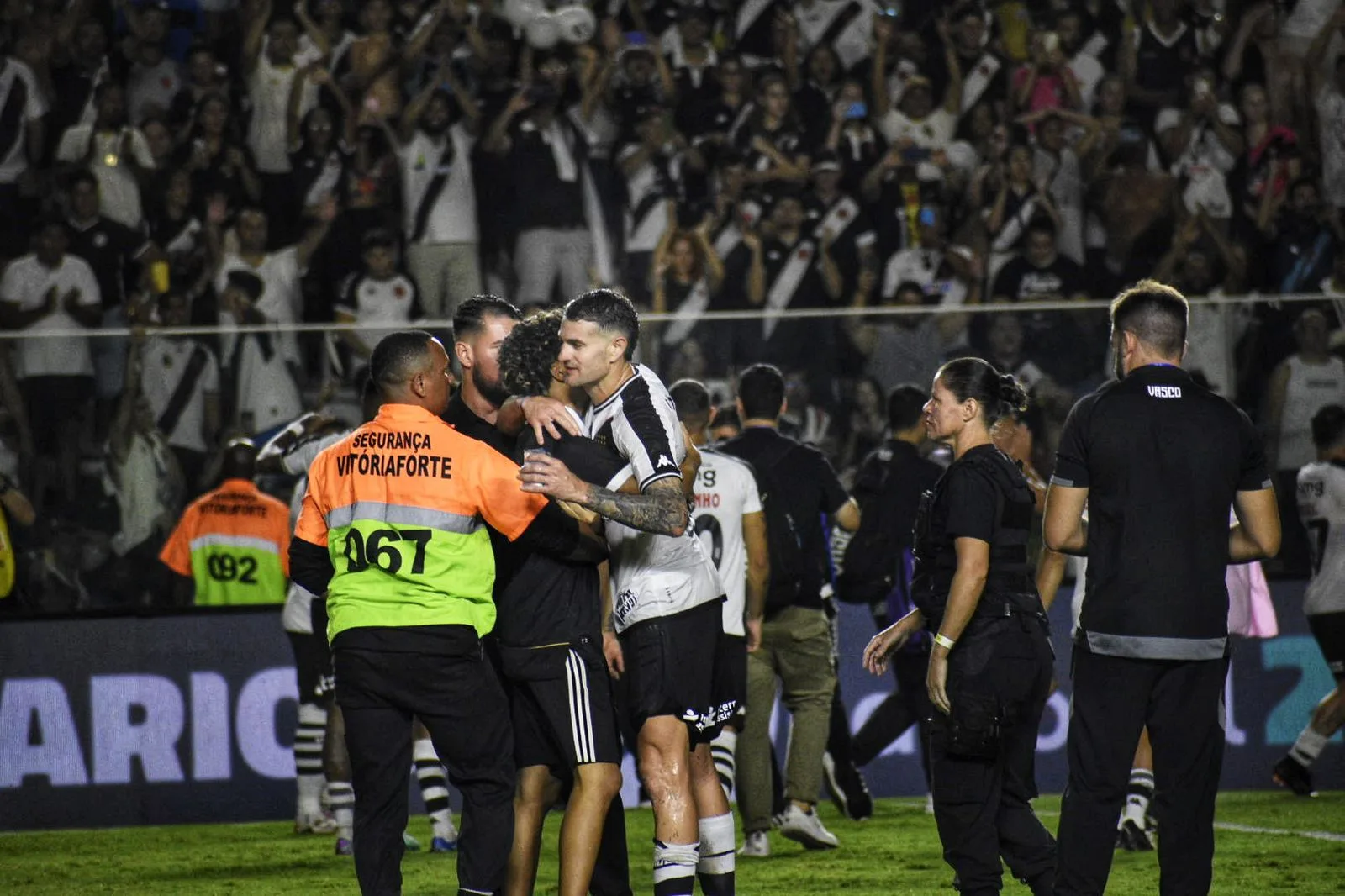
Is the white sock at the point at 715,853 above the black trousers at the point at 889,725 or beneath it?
above

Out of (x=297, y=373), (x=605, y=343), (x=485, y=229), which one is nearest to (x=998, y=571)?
(x=605, y=343)

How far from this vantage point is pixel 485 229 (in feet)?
48.0

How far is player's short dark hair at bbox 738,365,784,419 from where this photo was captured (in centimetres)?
938

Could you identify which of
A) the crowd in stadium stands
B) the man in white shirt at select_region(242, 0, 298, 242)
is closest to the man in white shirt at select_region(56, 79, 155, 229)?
the crowd in stadium stands

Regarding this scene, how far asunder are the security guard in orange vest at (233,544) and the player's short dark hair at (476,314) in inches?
A: 197

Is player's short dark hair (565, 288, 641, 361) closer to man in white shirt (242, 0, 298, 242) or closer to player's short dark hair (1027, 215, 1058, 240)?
player's short dark hair (1027, 215, 1058, 240)

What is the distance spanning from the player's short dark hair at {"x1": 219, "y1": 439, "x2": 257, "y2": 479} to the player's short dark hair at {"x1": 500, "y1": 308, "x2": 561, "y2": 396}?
5.42 metres

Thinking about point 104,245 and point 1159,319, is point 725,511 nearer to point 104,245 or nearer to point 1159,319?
point 1159,319

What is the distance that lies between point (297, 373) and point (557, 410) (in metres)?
5.91

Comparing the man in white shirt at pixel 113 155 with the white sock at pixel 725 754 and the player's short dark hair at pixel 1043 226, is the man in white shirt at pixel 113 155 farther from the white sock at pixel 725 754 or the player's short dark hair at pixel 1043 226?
the white sock at pixel 725 754

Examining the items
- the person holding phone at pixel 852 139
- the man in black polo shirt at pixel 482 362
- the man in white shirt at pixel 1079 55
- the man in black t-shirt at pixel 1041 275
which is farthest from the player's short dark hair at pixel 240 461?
the man in white shirt at pixel 1079 55

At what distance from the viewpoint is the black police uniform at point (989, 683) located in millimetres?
5926

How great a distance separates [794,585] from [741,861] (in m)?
1.52

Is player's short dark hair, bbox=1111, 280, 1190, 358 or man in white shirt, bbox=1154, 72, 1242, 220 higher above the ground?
man in white shirt, bbox=1154, 72, 1242, 220
